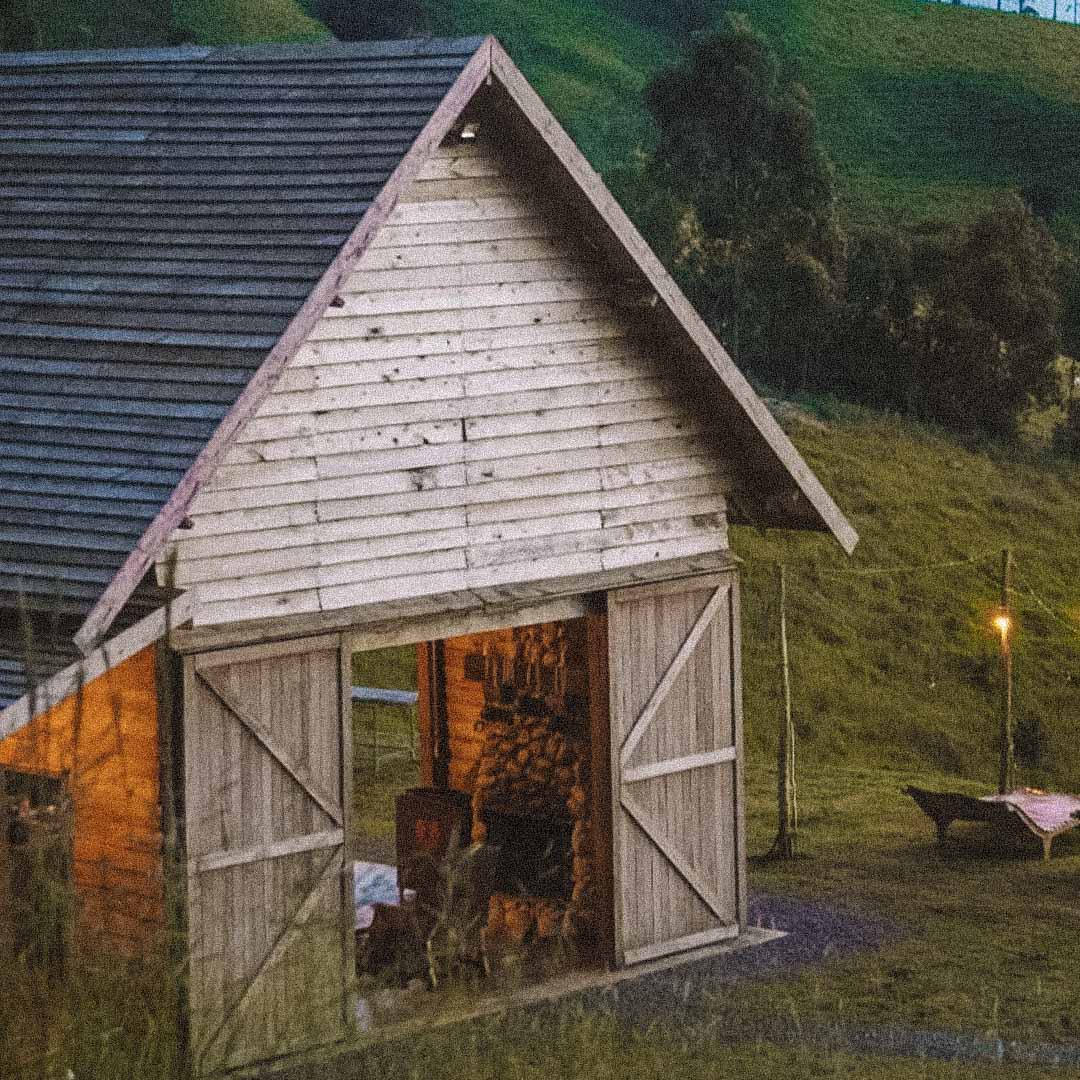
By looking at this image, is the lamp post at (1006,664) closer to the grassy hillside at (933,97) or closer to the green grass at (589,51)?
the grassy hillside at (933,97)

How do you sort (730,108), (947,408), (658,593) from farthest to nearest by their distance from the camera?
(730,108) → (947,408) → (658,593)

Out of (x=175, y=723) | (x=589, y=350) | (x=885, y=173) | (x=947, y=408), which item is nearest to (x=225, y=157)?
(x=589, y=350)

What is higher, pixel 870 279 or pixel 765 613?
pixel 870 279

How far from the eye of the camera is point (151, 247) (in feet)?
44.4

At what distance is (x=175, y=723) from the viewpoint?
12.7 m

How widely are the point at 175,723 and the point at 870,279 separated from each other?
3678 cm

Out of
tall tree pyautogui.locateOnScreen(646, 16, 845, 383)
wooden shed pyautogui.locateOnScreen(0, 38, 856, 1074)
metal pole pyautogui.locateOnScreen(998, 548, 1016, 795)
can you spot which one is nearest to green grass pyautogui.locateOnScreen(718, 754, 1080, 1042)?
metal pole pyautogui.locateOnScreen(998, 548, 1016, 795)

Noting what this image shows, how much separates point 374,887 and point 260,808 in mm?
3228

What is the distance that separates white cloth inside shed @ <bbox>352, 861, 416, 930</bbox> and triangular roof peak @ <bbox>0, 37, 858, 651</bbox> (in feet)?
11.6

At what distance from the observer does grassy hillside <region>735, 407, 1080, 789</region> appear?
31.0 m

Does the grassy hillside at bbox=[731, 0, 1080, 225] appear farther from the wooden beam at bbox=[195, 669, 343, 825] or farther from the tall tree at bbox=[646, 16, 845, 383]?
the wooden beam at bbox=[195, 669, 343, 825]

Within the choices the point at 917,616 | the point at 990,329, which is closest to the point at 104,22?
the point at 990,329

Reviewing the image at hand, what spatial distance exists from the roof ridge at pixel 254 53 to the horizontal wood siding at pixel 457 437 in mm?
632

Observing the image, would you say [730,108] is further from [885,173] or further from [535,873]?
[535,873]
